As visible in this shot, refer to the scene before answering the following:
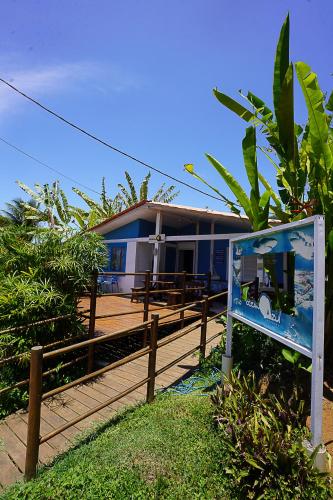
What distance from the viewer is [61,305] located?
195 inches

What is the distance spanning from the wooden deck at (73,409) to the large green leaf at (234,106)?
4054mm

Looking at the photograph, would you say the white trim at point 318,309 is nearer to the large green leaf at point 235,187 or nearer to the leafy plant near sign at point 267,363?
the leafy plant near sign at point 267,363

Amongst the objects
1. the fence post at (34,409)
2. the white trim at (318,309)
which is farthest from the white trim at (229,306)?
the fence post at (34,409)

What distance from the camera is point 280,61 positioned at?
3.96 metres

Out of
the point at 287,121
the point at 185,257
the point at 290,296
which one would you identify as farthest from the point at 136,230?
the point at 290,296

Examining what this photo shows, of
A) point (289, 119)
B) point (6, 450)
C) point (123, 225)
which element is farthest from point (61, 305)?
point (123, 225)

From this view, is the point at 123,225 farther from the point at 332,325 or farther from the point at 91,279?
the point at 332,325

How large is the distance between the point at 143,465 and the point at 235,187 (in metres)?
3.33

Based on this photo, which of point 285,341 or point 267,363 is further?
point 267,363

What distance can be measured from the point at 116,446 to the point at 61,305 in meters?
2.59

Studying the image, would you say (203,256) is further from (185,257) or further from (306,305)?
(306,305)

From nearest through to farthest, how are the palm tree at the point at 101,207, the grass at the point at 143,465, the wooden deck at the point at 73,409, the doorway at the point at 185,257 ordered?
the grass at the point at 143,465, the wooden deck at the point at 73,409, the doorway at the point at 185,257, the palm tree at the point at 101,207

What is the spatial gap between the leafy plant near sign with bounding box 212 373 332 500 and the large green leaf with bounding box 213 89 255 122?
3.78 meters

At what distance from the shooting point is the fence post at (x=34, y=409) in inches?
102
